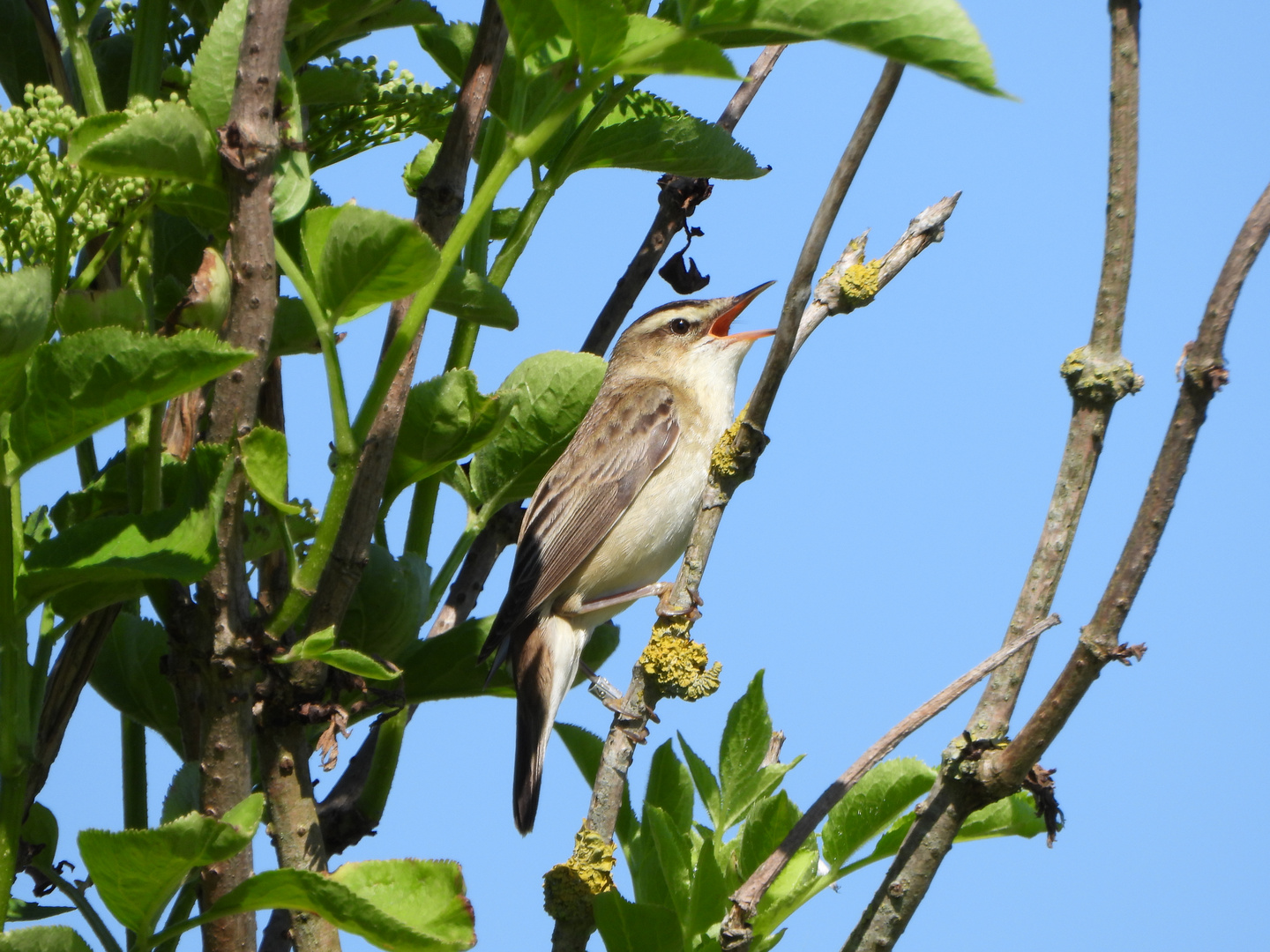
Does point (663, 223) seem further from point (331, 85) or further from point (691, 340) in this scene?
point (691, 340)

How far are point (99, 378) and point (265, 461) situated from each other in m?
0.25

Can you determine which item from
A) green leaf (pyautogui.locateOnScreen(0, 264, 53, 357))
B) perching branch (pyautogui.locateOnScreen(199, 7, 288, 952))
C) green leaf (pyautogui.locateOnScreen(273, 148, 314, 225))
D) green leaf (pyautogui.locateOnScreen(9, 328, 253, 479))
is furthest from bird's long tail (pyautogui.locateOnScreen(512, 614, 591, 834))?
green leaf (pyautogui.locateOnScreen(0, 264, 53, 357))

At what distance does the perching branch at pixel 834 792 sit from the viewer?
5.43 ft

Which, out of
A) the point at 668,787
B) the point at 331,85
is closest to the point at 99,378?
the point at 331,85

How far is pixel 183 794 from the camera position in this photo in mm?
1772

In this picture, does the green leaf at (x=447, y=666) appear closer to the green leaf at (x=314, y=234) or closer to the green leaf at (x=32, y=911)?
the green leaf at (x=32, y=911)

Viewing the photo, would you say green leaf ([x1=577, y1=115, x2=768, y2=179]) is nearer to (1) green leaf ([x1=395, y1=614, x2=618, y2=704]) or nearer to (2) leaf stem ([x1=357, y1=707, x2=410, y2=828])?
(1) green leaf ([x1=395, y1=614, x2=618, y2=704])

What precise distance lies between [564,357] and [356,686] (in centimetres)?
70

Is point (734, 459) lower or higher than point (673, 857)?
higher

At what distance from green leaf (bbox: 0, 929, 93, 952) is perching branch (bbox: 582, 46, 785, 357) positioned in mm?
1572

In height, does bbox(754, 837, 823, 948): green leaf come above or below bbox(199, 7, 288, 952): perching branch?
below

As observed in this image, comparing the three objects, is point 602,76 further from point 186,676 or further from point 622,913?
point 622,913

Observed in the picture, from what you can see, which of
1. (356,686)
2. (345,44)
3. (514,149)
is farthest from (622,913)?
(345,44)

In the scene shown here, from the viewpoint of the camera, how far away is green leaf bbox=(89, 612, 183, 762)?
6.43 feet
